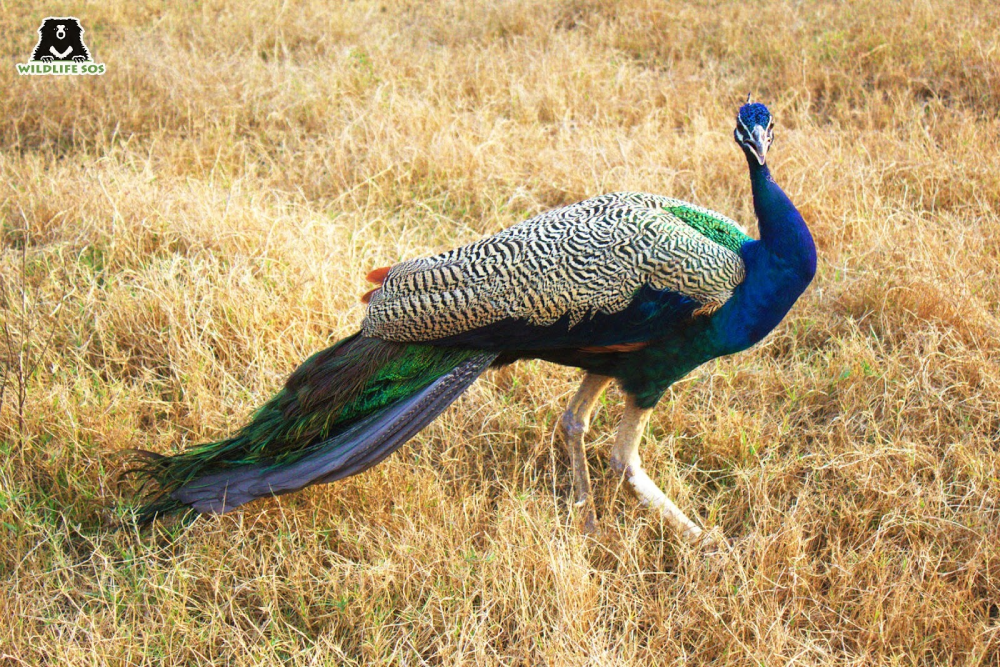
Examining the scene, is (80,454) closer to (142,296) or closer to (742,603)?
(142,296)

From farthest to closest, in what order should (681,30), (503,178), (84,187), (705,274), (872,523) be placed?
(681,30) < (503,178) < (84,187) < (872,523) < (705,274)

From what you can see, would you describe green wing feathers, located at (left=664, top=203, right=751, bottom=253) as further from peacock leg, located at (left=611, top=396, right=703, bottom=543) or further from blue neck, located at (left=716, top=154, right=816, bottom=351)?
peacock leg, located at (left=611, top=396, right=703, bottom=543)

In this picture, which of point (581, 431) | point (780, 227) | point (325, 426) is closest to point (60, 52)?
point (325, 426)

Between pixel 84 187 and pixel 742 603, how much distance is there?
313 centimetres

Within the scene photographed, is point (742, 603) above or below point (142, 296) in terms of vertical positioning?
below

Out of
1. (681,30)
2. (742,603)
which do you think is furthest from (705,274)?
(681,30)

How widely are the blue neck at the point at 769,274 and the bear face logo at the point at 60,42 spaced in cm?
418

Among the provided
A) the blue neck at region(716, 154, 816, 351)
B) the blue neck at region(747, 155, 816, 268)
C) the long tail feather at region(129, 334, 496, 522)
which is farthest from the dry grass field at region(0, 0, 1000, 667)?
the blue neck at region(747, 155, 816, 268)

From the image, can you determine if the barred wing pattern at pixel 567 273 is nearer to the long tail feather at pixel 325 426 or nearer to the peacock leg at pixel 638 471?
the long tail feather at pixel 325 426

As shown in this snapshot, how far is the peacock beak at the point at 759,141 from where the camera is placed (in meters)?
2.22

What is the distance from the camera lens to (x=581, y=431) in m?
2.62

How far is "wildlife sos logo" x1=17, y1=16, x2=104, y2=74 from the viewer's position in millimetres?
4770

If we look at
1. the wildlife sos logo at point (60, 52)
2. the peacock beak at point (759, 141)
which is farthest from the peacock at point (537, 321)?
the wildlife sos logo at point (60, 52)

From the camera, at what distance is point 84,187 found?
372 cm
